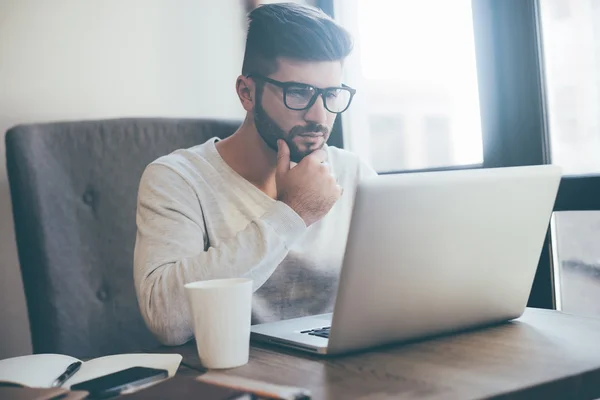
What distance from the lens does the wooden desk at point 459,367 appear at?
2.15ft

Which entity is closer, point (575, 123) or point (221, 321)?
point (221, 321)

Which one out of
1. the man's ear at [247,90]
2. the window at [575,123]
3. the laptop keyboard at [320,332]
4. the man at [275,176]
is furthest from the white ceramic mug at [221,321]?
the window at [575,123]

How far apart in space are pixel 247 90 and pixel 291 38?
173 mm

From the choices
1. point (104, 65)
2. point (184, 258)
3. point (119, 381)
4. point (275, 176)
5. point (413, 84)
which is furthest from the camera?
point (413, 84)

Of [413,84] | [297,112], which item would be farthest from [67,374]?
[413,84]

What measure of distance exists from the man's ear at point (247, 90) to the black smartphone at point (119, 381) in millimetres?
832

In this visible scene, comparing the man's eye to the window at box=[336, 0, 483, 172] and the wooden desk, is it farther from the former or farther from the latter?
the wooden desk

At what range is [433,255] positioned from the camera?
816 mm

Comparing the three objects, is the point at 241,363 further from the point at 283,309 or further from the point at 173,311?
the point at 283,309

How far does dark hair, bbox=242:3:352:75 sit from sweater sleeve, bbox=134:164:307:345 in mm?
413

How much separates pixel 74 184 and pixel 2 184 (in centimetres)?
29

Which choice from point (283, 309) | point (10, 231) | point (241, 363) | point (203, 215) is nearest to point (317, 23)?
point (203, 215)

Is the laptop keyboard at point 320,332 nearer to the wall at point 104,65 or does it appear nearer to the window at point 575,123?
the window at point 575,123

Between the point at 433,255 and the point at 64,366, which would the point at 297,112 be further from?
the point at 64,366
